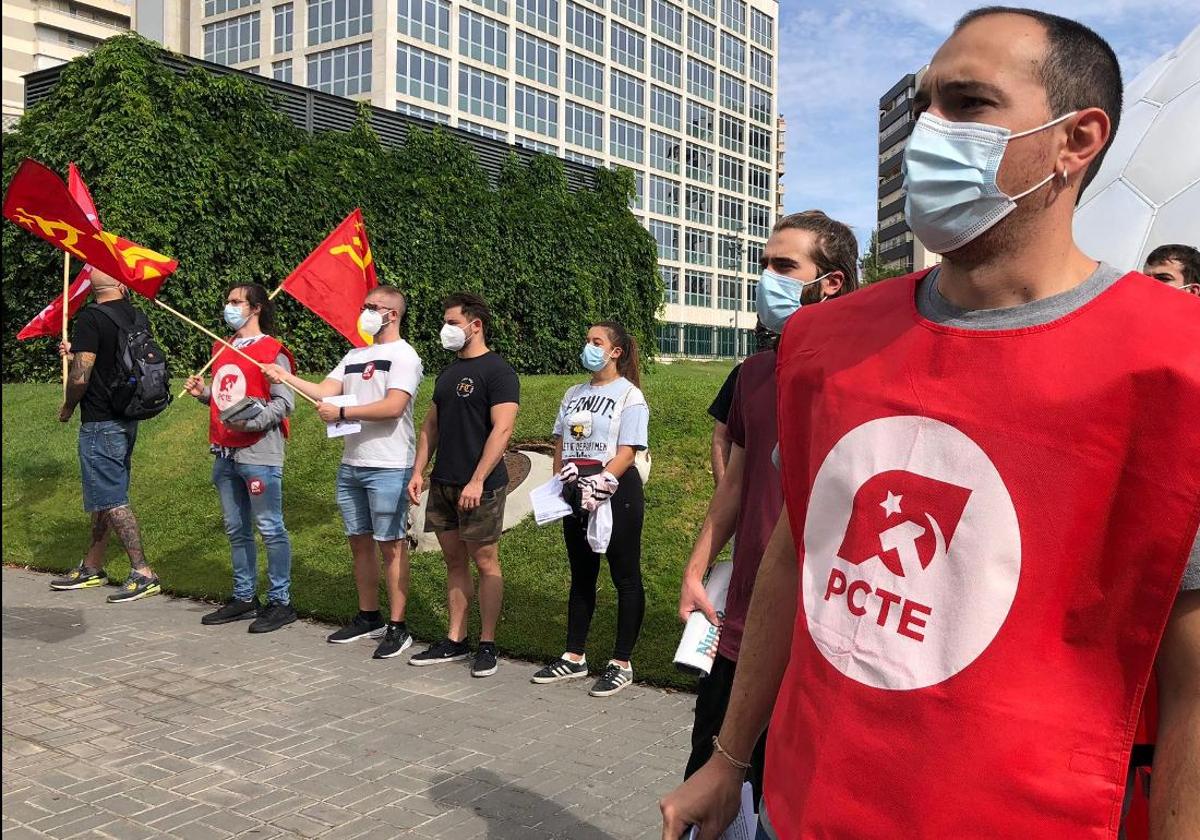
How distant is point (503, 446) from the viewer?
251 inches

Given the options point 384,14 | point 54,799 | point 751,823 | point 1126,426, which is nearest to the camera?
point 1126,426

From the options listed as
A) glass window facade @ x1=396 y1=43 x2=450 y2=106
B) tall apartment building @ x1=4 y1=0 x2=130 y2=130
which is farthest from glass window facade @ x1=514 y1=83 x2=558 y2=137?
tall apartment building @ x1=4 y1=0 x2=130 y2=130

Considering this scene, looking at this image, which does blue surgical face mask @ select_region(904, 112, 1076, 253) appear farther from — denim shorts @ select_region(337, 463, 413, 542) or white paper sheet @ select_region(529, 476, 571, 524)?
denim shorts @ select_region(337, 463, 413, 542)

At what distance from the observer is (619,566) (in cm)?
617

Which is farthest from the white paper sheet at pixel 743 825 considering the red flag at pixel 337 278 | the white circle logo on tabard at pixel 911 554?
the red flag at pixel 337 278

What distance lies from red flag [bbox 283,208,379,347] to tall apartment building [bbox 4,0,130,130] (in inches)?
2656

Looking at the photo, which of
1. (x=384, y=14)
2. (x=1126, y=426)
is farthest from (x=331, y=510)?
(x=384, y=14)

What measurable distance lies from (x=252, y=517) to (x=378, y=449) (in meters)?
1.57

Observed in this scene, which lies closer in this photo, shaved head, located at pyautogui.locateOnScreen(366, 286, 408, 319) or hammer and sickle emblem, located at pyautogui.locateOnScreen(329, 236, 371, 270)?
shaved head, located at pyautogui.locateOnScreen(366, 286, 408, 319)

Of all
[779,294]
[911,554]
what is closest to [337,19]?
[779,294]

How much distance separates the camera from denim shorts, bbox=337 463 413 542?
6.77 metres

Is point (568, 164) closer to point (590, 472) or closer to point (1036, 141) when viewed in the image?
point (590, 472)

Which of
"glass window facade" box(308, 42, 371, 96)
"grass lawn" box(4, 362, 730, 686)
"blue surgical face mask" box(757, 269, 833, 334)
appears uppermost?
"glass window facade" box(308, 42, 371, 96)

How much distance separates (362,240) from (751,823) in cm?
721
